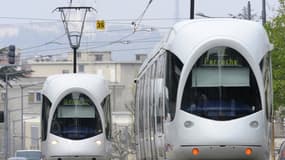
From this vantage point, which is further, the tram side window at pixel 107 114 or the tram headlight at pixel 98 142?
the tram side window at pixel 107 114

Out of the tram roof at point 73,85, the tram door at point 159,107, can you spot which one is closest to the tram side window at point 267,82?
the tram door at point 159,107

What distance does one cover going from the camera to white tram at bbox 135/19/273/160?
19.9 metres

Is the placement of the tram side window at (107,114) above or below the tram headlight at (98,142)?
above

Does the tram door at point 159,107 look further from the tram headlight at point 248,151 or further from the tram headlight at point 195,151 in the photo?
the tram headlight at point 248,151

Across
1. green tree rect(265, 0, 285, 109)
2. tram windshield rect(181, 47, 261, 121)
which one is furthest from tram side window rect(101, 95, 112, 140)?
tram windshield rect(181, 47, 261, 121)

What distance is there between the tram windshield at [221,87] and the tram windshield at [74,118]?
46.9ft

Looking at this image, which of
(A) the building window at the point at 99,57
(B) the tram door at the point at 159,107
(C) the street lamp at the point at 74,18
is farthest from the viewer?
(A) the building window at the point at 99,57

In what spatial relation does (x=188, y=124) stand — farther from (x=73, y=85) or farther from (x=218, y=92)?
(x=73, y=85)

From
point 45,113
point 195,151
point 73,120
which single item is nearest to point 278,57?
point 73,120

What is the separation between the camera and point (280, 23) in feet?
139

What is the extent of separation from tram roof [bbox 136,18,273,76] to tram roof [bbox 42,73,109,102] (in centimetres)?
1357

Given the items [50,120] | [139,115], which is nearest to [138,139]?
[139,115]

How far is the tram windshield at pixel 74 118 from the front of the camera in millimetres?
34344

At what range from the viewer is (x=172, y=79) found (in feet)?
68.0
